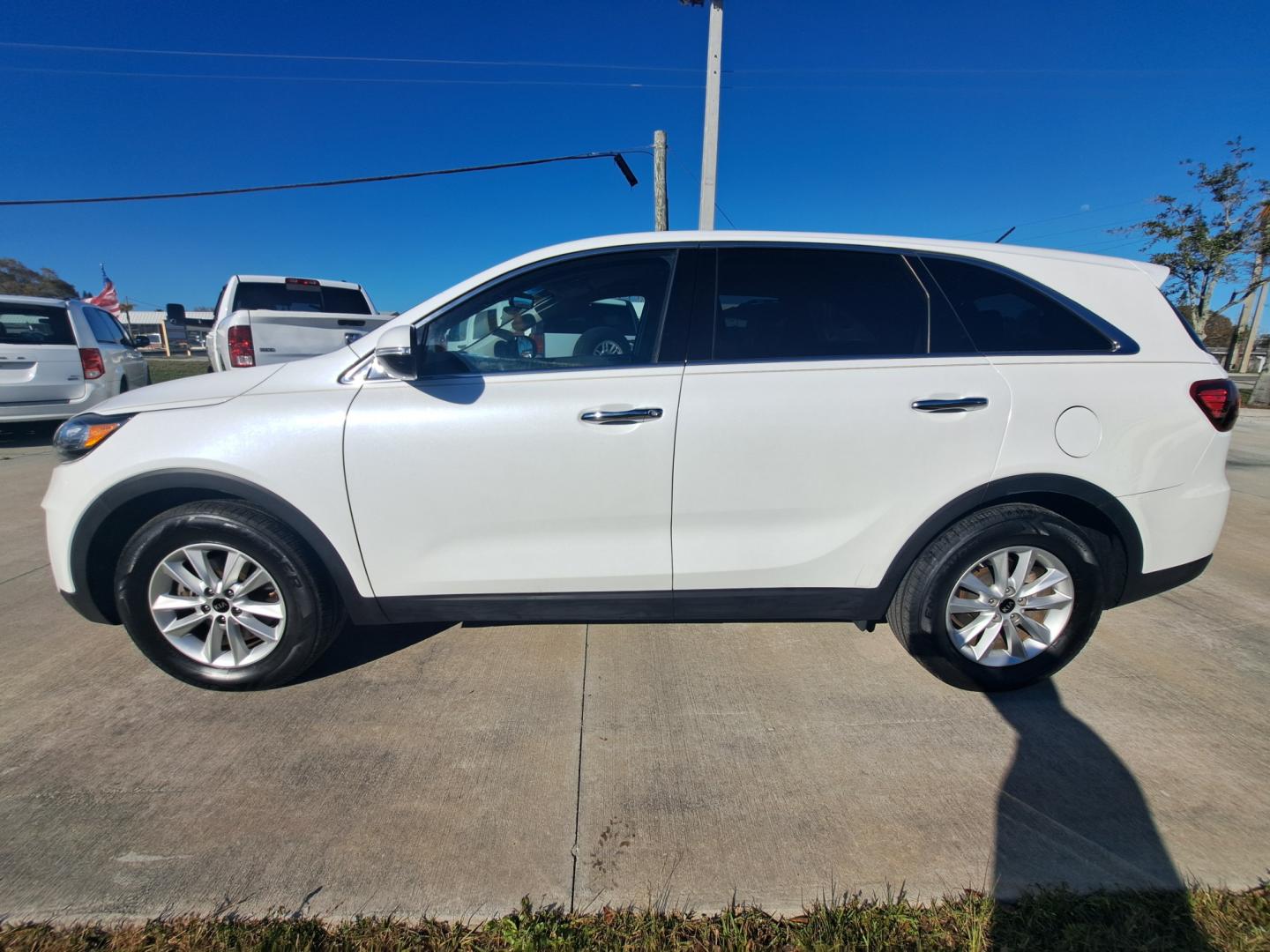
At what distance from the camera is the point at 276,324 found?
641 cm

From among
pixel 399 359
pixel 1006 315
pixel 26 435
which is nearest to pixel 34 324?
pixel 26 435

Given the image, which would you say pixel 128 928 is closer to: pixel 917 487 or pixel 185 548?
pixel 185 548

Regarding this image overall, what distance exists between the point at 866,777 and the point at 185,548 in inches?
105

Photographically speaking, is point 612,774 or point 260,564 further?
point 260,564

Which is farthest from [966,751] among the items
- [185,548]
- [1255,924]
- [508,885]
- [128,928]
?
[185,548]

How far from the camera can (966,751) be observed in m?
2.25

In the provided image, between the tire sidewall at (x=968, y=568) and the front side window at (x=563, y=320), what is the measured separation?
57.2 inches

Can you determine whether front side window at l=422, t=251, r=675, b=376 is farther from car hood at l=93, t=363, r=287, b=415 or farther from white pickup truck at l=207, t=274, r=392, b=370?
white pickup truck at l=207, t=274, r=392, b=370

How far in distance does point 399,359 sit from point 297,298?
7.49m

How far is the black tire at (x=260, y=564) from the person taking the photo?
7.84 ft

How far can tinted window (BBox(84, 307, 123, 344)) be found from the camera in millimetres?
7488

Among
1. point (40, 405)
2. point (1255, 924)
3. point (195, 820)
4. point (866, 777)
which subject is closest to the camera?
point (1255, 924)

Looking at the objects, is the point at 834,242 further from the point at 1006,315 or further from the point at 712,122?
the point at 712,122

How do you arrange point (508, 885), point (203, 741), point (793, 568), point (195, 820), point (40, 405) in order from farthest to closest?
1. point (40, 405)
2. point (793, 568)
3. point (203, 741)
4. point (195, 820)
5. point (508, 885)
